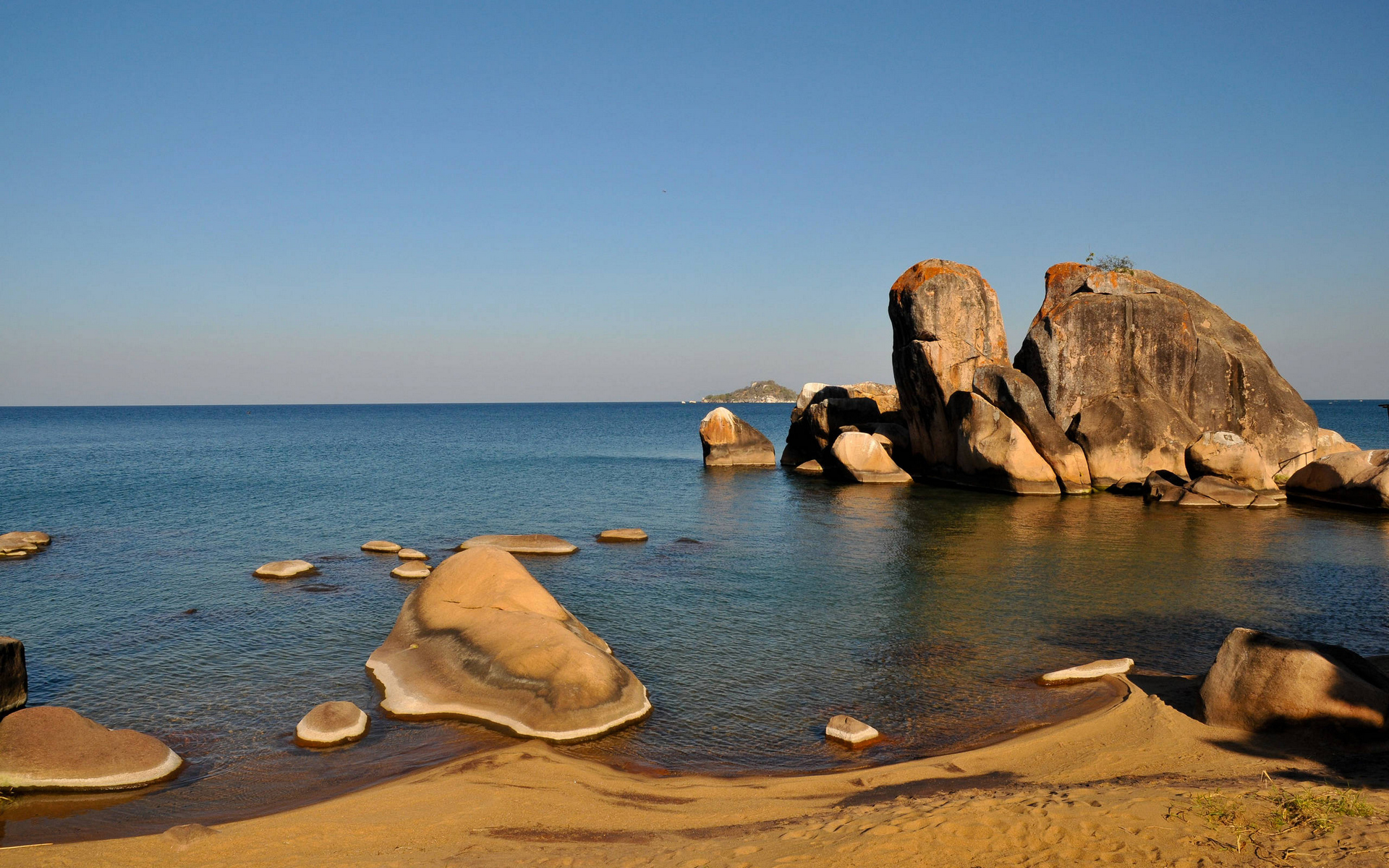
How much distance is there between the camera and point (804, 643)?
15539 millimetres

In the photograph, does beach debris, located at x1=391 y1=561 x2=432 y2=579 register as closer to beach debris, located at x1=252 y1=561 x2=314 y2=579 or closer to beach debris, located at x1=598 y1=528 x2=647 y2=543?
beach debris, located at x1=252 y1=561 x2=314 y2=579

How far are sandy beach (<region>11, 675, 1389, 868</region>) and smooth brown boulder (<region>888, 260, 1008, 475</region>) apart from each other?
30562 millimetres

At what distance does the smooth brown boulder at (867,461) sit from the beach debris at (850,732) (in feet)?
107

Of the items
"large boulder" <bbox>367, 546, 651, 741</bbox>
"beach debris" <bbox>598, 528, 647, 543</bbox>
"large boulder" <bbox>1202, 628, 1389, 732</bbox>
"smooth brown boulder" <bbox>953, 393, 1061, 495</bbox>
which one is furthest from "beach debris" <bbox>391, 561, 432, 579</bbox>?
"smooth brown boulder" <bbox>953, 393, 1061, 495</bbox>

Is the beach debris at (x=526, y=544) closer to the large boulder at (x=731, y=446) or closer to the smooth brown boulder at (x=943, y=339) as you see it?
the smooth brown boulder at (x=943, y=339)

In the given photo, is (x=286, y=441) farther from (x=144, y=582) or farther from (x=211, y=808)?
(x=211, y=808)

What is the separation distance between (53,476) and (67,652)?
3729 centimetres

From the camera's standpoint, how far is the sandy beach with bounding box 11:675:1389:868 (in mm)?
6840

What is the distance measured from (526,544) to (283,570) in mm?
6186

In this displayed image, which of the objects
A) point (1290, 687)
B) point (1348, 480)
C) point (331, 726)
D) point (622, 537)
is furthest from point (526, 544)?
point (1348, 480)

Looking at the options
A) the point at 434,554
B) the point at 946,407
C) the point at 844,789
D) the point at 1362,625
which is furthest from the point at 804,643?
the point at 946,407

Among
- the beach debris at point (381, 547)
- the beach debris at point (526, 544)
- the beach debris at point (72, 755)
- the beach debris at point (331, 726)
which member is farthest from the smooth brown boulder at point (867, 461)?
the beach debris at point (72, 755)

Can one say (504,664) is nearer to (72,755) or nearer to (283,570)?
(72,755)

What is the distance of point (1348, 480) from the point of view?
110 ft
